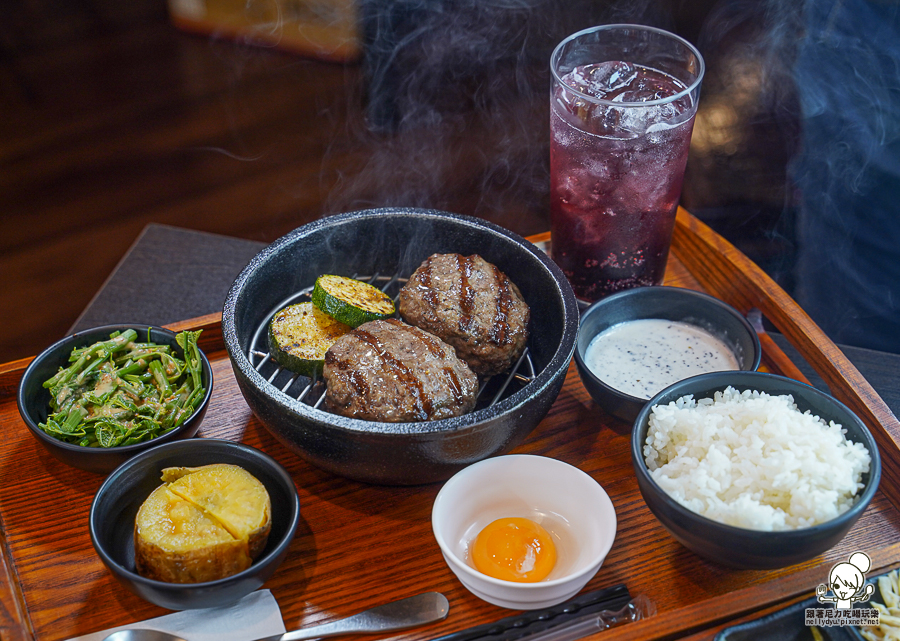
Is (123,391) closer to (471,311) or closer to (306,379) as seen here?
(306,379)

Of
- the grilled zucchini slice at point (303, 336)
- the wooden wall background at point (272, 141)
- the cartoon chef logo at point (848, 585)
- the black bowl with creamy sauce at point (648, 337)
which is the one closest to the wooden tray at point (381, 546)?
the cartoon chef logo at point (848, 585)

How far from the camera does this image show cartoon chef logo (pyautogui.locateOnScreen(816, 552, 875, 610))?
174 cm

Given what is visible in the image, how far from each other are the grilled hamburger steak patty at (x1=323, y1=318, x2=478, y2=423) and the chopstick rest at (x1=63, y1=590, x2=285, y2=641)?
A: 512 mm

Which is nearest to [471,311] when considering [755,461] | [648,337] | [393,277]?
[393,277]

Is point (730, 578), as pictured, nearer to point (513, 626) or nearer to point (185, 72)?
point (513, 626)

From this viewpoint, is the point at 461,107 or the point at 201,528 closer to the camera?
the point at 201,528

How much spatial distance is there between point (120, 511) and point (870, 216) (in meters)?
3.05

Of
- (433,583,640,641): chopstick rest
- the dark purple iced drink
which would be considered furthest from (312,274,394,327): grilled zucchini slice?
(433,583,640,641): chopstick rest

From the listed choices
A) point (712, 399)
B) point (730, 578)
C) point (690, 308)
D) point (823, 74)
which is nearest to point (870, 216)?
point (823, 74)

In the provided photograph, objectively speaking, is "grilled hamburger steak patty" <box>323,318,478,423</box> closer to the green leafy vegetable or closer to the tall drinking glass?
the green leafy vegetable

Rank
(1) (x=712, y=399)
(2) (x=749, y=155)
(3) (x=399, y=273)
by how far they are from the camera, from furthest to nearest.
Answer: (2) (x=749, y=155) → (3) (x=399, y=273) → (1) (x=712, y=399)

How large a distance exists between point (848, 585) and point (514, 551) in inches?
30.5

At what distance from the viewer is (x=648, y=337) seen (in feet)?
8.04

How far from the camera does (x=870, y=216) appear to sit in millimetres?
3223
